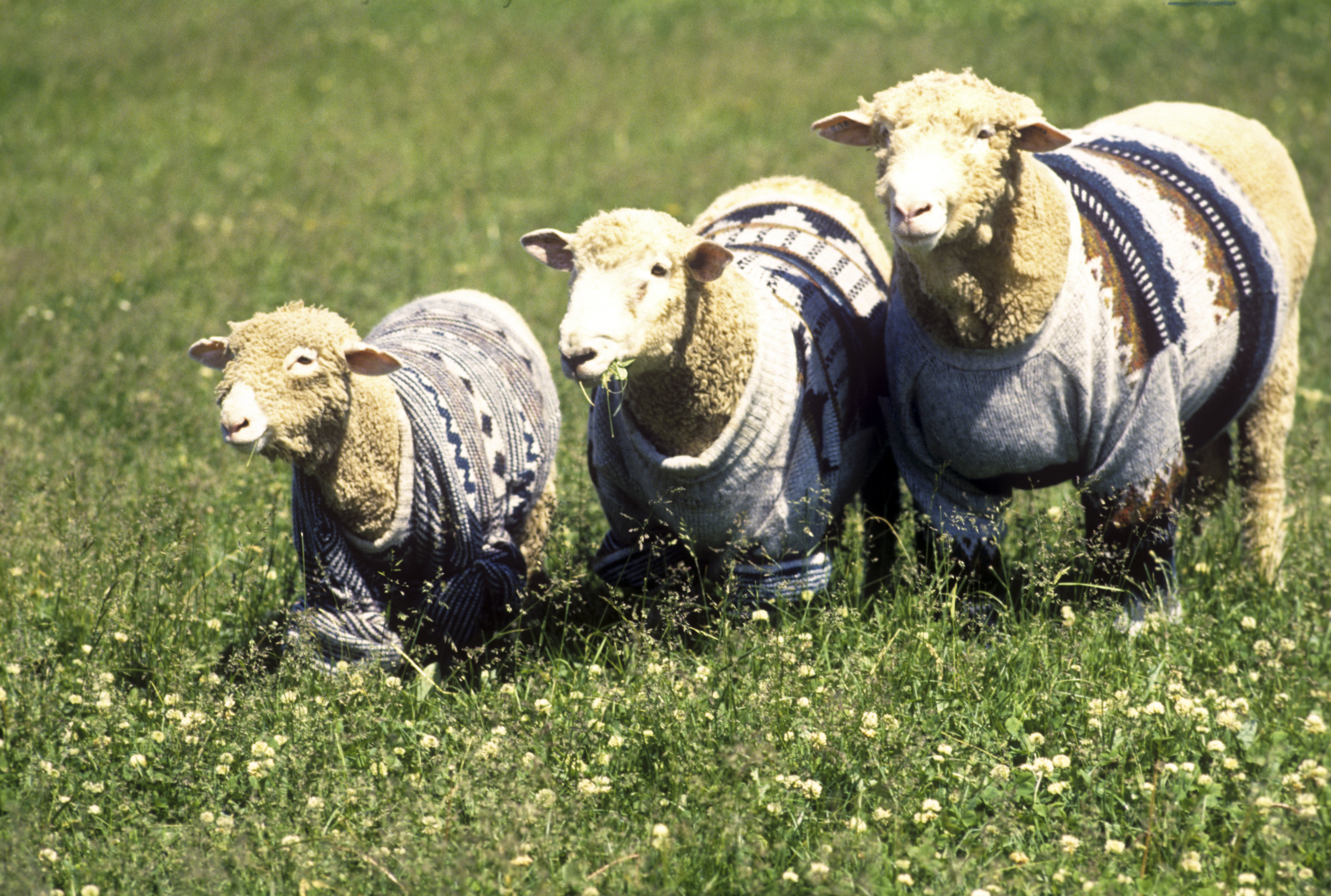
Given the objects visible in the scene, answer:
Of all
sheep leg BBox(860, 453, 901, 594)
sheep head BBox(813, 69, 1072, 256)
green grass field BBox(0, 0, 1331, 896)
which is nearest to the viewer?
green grass field BBox(0, 0, 1331, 896)

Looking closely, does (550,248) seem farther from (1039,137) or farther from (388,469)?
(1039,137)

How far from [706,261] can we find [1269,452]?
8.39ft

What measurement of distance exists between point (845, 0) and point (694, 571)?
1342cm

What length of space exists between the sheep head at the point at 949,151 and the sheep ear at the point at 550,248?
3.04 feet

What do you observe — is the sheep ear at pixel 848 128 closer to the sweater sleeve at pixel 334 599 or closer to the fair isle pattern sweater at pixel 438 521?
the fair isle pattern sweater at pixel 438 521

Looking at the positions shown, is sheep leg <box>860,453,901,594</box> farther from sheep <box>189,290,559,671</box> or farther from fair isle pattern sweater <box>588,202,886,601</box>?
sheep <box>189,290,559,671</box>

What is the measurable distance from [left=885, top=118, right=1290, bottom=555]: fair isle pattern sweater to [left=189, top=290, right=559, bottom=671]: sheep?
1.34 metres

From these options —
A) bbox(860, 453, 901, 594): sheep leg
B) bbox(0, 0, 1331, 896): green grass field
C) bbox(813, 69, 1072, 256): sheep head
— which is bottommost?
bbox(0, 0, 1331, 896): green grass field

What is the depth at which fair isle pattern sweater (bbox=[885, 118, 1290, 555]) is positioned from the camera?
12.0ft

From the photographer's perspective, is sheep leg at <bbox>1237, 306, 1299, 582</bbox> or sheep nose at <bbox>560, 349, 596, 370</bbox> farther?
sheep leg at <bbox>1237, 306, 1299, 582</bbox>

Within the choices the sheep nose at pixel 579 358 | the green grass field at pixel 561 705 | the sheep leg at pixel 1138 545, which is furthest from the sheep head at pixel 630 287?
the sheep leg at pixel 1138 545

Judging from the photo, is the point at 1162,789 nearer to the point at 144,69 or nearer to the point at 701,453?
the point at 701,453

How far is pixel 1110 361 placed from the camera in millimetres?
3688

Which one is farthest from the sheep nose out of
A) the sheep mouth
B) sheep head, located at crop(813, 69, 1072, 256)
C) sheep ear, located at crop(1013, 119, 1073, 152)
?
sheep ear, located at crop(1013, 119, 1073, 152)
